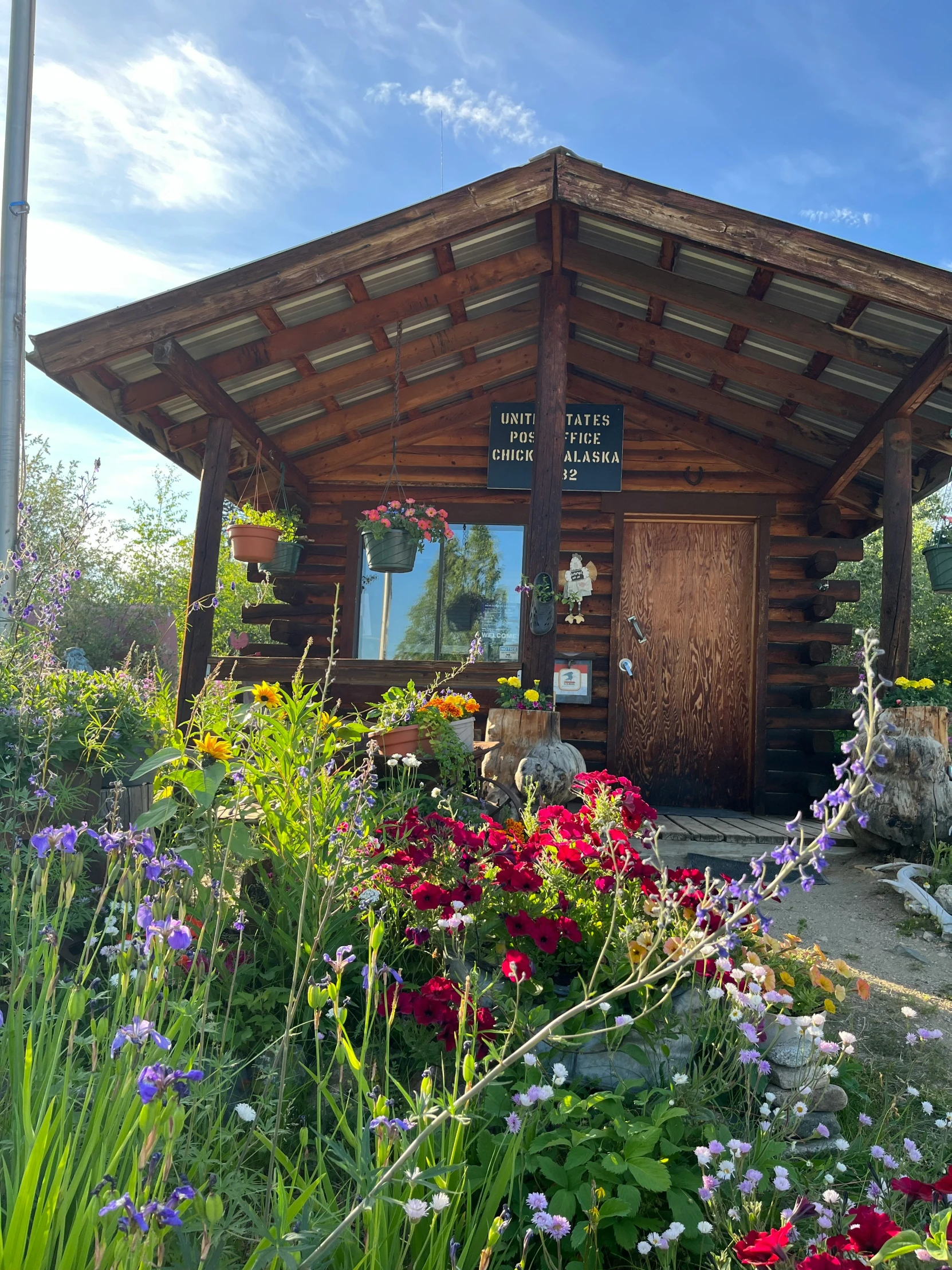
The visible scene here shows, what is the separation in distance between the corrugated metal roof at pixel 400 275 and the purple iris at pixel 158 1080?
5.90m

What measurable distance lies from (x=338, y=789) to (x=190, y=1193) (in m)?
1.88

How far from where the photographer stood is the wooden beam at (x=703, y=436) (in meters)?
8.48

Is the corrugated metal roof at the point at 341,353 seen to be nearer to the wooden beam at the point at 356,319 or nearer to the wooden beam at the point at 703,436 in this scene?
the wooden beam at the point at 356,319

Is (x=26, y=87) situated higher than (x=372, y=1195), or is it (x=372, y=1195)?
(x=26, y=87)

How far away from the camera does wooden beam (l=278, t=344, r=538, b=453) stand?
836cm

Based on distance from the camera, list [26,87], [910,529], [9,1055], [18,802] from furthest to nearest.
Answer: [910,529] → [26,87] → [18,802] → [9,1055]

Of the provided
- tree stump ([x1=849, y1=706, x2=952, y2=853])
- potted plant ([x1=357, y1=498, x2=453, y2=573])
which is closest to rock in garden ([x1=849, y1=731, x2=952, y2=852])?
tree stump ([x1=849, y1=706, x2=952, y2=853])

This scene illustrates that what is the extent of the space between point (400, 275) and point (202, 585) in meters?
2.72

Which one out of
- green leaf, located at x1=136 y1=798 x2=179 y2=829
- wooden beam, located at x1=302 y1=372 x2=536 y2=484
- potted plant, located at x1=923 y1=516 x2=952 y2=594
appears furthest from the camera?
wooden beam, located at x1=302 y1=372 x2=536 y2=484

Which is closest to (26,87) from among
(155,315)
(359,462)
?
(155,315)

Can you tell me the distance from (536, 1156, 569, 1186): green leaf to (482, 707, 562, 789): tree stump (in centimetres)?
366

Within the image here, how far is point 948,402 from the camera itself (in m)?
6.47

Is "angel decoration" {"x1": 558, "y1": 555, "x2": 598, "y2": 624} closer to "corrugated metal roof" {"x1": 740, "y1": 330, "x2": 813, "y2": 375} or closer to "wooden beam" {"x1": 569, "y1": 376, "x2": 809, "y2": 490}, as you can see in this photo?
"wooden beam" {"x1": 569, "y1": 376, "x2": 809, "y2": 490}

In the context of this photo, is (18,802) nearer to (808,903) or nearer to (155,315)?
(155,315)
